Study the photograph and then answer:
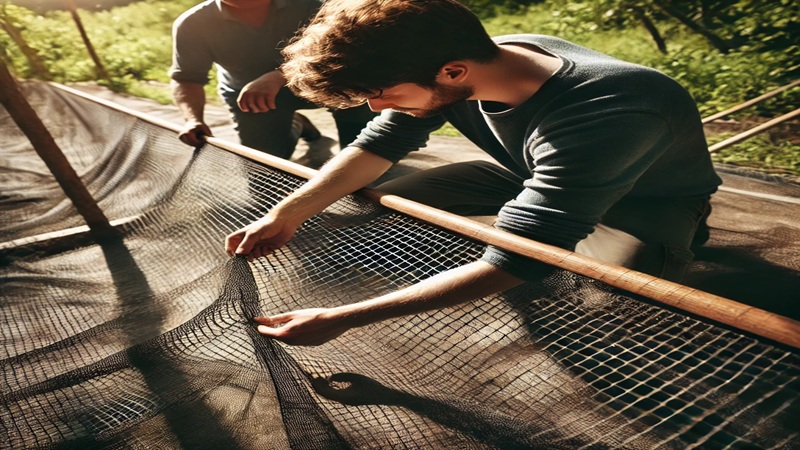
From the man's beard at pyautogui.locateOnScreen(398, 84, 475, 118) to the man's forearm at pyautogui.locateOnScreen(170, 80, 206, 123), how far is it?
2112mm

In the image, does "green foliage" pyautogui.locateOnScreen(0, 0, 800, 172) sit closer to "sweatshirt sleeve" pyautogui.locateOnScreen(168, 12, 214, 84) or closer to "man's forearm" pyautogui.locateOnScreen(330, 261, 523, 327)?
"sweatshirt sleeve" pyautogui.locateOnScreen(168, 12, 214, 84)

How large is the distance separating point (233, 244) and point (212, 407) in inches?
22.9

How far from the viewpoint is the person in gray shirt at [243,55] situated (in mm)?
3168

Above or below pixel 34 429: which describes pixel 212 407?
below

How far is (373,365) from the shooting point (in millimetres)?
1544

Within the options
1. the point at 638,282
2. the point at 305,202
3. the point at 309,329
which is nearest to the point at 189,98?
the point at 305,202

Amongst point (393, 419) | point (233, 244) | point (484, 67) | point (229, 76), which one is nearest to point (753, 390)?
point (393, 419)

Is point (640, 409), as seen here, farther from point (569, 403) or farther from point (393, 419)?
point (393, 419)

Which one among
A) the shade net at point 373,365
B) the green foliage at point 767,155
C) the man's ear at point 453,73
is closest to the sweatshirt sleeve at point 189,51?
the shade net at point 373,365

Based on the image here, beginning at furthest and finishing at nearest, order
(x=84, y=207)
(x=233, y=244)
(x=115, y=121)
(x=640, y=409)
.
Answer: (x=115, y=121), (x=84, y=207), (x=233, y=244), (x=640, y=409)

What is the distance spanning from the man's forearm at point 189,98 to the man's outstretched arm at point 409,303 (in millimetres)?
2275

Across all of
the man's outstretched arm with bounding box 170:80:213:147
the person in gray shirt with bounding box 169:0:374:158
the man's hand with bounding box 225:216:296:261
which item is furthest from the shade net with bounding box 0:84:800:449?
the person in gray shirt with bounding box 169:0:374:158

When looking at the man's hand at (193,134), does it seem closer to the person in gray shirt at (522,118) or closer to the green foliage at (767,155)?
the person in gray shirt at (522,118)

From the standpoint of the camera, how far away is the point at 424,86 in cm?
143
